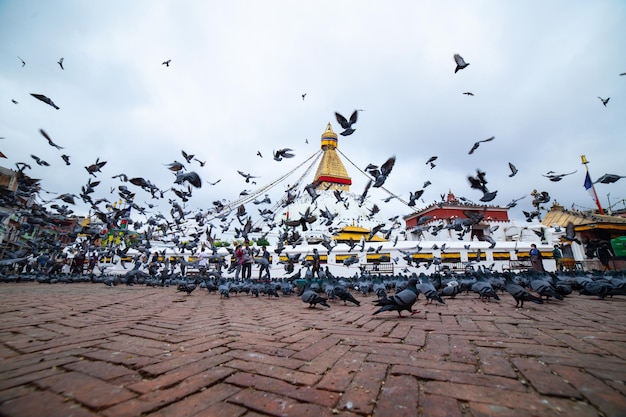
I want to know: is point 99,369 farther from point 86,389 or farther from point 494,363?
point 494,363

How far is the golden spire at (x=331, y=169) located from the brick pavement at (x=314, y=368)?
31.3 meters

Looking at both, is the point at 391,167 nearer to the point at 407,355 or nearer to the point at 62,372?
the point at 407,355

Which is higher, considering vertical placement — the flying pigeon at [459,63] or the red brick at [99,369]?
the flying pigeon at [459,63]

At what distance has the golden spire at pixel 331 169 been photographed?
35562mm

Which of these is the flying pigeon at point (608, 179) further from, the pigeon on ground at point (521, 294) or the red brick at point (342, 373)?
the red brick at point (342, 373)

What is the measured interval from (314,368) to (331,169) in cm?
3558

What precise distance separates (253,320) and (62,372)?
85.2 inches

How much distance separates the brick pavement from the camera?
1.39 m

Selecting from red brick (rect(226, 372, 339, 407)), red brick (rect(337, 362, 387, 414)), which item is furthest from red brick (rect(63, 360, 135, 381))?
red brick (rect(337, 362, 387, 414))

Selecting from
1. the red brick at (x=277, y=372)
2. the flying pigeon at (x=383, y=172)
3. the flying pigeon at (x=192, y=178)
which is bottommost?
the red brick at (x=277, y=372)

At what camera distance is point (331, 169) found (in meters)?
36.8

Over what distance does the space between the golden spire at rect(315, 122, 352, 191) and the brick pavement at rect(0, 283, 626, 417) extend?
31.3m

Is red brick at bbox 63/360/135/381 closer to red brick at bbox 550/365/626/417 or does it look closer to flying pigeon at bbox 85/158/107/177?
red brick at bbox 550/365/626/417

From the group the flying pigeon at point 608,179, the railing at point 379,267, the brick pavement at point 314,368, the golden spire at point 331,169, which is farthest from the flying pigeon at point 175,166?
the golden spire at point 331,169
